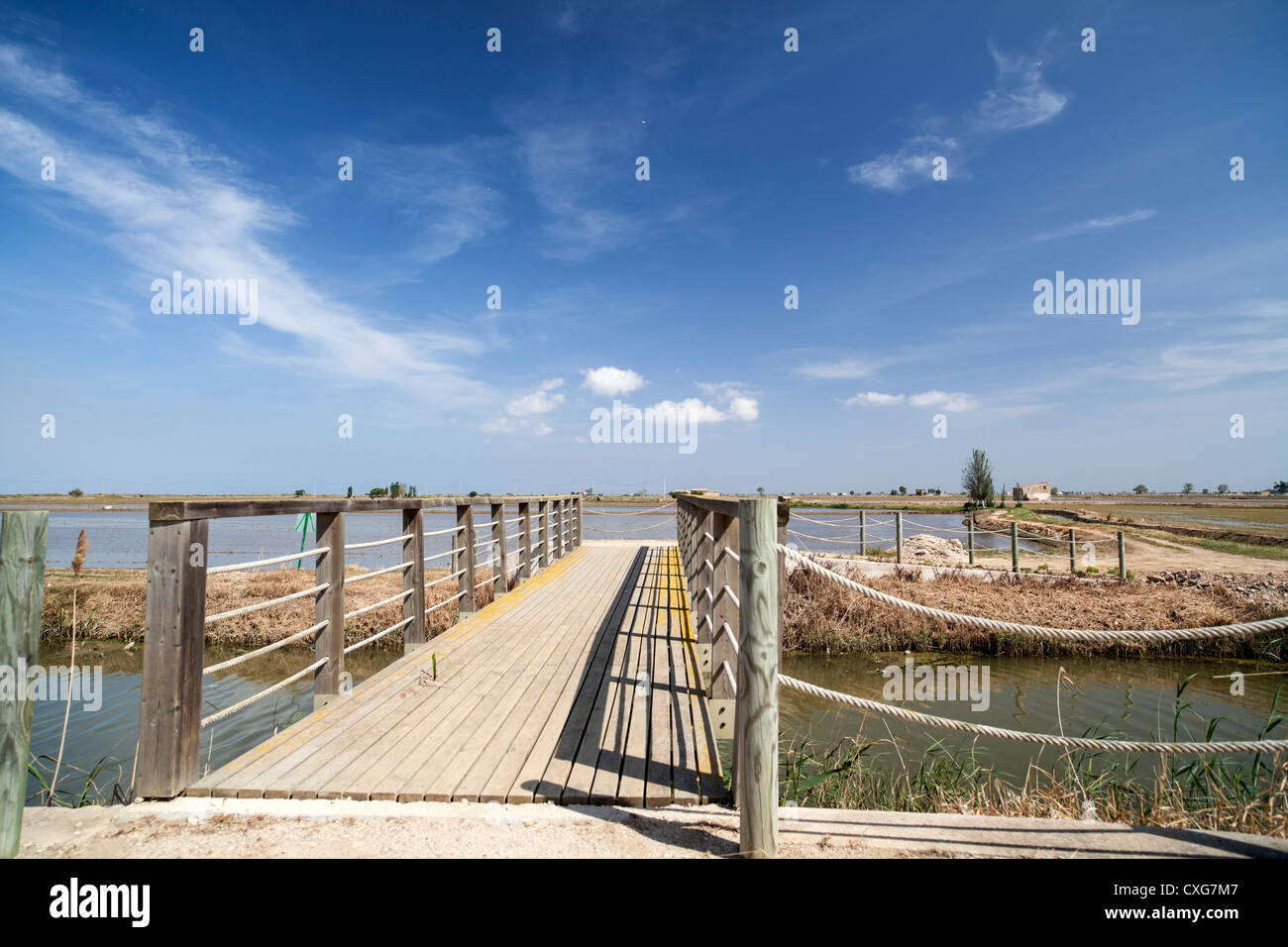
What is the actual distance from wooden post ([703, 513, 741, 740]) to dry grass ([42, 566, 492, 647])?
5.70 m

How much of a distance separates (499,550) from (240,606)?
4405 millimetres

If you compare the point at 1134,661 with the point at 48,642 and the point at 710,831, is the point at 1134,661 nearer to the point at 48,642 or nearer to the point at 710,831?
the point at 710,831

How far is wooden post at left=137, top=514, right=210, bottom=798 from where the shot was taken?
2.42 m

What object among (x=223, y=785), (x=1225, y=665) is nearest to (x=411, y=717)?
(x=223, y=785)

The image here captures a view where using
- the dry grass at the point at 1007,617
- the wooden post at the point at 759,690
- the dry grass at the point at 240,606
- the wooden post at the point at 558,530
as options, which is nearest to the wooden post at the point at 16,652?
the wooden post at the point at 759,690

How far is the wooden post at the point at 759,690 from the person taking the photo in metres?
2.03

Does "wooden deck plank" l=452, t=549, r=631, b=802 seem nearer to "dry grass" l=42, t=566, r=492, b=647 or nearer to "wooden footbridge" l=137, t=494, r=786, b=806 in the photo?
"wooden footbridge" l=137, t=494, r=786, b=806

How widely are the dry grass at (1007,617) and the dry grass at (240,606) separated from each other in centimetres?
531

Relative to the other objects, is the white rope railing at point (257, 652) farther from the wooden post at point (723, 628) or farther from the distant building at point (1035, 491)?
the distant building at point (1035, 491)

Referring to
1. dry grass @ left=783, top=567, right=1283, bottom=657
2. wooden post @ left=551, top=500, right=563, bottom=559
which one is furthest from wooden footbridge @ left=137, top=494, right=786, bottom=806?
wooden post @ left=551, top=500, right=563, bottom=559

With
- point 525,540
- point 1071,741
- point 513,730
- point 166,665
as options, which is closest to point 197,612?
point 166,665

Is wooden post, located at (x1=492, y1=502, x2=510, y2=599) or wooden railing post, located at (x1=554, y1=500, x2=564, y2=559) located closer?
wooden post, located at (x1=492, y1=502, x2=510, y2=599)

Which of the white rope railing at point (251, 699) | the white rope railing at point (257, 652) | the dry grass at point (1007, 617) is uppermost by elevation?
the white rope railing at point (257, 652)
